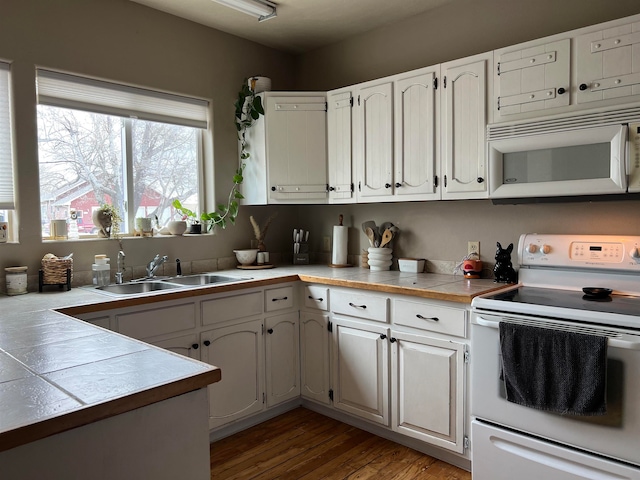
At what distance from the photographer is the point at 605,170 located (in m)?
2.14

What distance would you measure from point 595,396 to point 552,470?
15.3 inches

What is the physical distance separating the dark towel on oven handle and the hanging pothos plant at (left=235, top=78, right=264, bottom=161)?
2.19 meters

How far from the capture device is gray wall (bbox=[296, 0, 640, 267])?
2504 millimetres

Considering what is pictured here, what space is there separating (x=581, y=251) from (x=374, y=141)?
52.6 inches

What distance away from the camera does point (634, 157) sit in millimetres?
2062

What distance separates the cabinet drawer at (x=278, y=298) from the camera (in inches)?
115

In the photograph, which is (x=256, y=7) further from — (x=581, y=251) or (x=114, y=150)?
(x=581, y=251)

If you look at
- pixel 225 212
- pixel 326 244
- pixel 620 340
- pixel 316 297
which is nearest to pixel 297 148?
pixel 225 212

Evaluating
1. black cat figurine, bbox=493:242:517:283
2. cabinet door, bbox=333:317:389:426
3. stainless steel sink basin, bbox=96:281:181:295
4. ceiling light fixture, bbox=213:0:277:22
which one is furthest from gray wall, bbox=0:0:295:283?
black cat figurine, bbox=493:242:517:283

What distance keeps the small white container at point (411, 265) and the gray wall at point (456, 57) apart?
0.09m

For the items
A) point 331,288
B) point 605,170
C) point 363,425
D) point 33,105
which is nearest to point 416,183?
point 331,288

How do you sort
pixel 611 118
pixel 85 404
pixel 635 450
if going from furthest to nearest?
pixel 611 118
pixel 635 450
pixel 85 404

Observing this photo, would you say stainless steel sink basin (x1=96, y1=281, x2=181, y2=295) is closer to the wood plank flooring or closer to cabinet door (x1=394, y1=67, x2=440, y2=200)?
the wood plank flooring

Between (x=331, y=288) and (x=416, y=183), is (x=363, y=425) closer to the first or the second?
(x=331, y=288)
